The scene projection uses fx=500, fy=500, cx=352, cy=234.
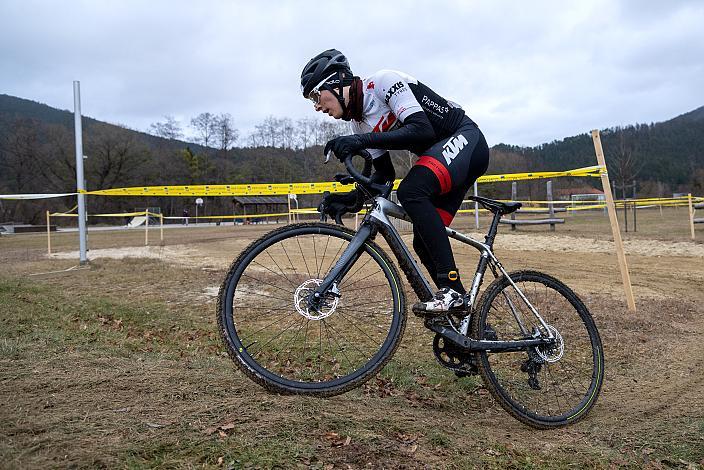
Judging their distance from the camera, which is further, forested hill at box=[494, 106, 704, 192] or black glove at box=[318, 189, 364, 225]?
forested hill at box=[494, 106, 704, 192]

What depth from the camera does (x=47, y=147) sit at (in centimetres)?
6556

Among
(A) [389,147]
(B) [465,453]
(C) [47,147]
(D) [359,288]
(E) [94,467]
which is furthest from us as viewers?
(C) [47,147]

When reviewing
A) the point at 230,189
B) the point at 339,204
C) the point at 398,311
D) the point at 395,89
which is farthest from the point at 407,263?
the point at 230,189

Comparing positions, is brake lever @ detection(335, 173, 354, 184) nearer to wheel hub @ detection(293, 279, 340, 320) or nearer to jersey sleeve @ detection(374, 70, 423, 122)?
jersey sleeve @ detection(374, 70, 423, 122)

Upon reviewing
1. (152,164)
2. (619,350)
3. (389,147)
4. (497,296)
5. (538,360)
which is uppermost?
(152,164)

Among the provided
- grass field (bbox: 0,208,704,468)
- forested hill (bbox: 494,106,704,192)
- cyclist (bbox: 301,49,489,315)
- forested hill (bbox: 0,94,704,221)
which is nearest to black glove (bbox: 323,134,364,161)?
cyclist (bbox: 301,49,489,315)

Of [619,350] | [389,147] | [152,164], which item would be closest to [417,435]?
[389,147]

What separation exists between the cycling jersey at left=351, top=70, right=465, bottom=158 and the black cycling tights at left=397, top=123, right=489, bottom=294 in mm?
111

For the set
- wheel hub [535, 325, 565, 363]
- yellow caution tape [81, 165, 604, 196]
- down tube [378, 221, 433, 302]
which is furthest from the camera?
yellow caution tape [81, 165, 604, 196]

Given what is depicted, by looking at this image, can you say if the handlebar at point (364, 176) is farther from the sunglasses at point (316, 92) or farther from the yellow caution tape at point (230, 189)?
the yellow caution tape at point (230, 189)

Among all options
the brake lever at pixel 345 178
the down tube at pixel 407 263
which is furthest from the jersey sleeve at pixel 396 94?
the down tube at pixel 407 263

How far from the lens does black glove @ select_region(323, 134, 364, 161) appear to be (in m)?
2.68

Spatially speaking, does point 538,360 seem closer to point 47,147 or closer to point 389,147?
point 389,147

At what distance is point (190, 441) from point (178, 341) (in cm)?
327
